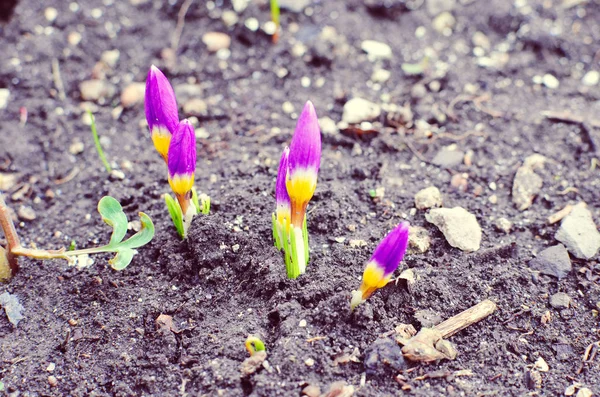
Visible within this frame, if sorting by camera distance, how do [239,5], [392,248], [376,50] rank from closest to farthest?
1. [392,248]
2. [376,50]
3. [239,5]

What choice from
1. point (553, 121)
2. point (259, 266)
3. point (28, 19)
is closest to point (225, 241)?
point (259, 266)

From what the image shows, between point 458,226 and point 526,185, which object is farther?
point 526,185

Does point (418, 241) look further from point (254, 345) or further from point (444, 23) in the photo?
point (444, 23)

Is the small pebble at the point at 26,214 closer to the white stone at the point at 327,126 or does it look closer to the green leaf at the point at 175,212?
the green leaf at the point at 175,212

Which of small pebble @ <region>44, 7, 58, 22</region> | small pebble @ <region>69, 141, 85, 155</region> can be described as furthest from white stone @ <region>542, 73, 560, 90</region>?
small pebble @ <region>44, 7, 58, 22</region>

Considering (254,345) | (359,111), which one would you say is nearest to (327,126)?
(359,111)

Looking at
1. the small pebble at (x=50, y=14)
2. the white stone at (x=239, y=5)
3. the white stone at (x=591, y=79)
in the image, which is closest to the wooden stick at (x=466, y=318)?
the white stone at (x=591, y=79)

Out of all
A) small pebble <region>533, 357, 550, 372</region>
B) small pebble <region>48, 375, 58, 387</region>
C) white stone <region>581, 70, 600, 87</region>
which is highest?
white stone <region>581, 70, 600, 87</region>

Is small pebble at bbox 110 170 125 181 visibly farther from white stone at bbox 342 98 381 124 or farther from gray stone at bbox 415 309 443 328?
gray stone at bbox 415 309 443 328
